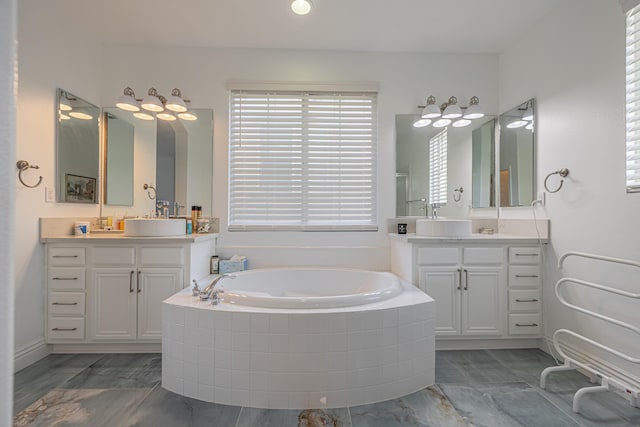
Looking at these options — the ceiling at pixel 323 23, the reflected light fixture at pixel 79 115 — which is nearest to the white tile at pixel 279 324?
the ceiling at pixel 323 23

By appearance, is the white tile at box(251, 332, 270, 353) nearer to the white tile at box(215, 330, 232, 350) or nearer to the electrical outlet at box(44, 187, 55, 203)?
the white tile at box(215, 330, 232, 350)

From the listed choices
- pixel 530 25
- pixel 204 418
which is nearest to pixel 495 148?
pixel 530 25

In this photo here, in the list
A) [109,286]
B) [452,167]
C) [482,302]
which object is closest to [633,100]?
[452,167]

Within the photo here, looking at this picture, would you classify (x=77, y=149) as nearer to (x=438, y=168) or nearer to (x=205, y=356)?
(x=205, y=356)

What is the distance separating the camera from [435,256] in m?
2.28

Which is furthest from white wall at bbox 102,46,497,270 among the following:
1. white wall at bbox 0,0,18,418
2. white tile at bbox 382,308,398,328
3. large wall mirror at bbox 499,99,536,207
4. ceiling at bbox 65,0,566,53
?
white wall at bbox 0,0,18,418

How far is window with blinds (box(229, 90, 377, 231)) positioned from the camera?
276cm

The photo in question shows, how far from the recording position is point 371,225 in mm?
2799

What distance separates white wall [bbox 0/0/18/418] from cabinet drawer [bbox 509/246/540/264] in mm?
2738

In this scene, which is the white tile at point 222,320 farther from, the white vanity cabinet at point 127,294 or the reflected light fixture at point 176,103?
the reflected light fixture at point 176,103

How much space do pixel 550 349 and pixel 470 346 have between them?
58 cm

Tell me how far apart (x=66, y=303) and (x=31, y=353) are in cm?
38

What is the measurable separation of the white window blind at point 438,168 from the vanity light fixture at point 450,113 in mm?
110

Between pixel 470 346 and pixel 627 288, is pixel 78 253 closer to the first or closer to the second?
pixel 470 346
